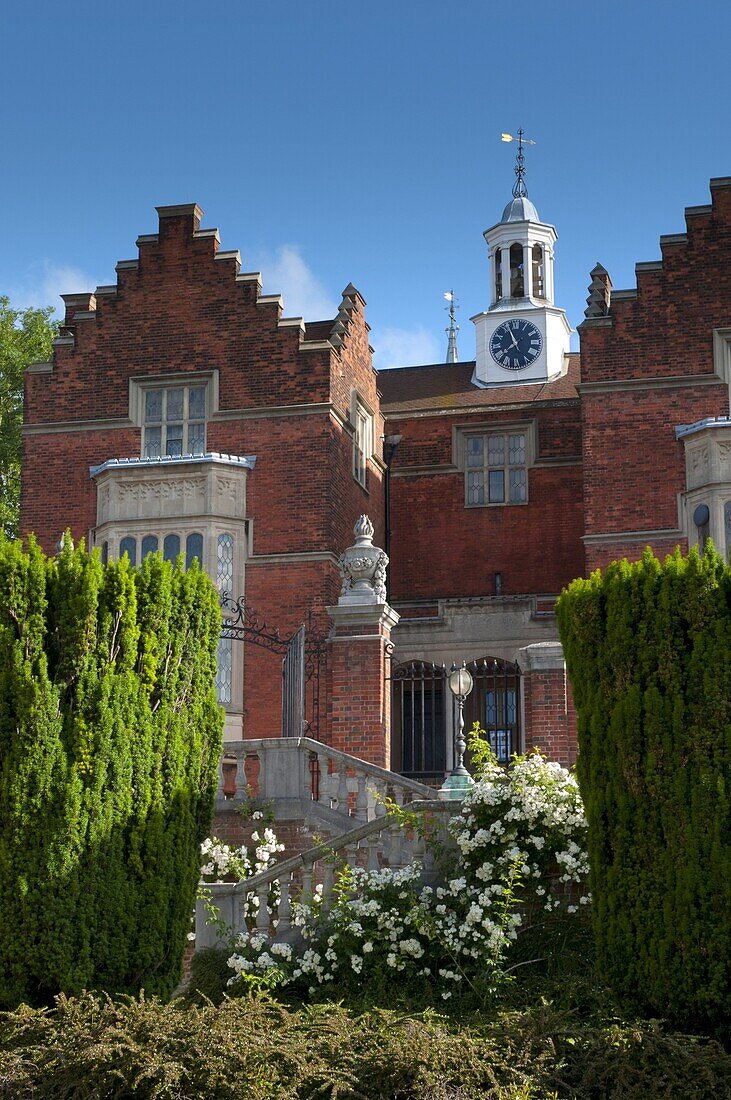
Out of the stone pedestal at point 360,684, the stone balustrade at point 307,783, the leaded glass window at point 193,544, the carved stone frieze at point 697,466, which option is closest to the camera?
the stone balustrade at point 307,783

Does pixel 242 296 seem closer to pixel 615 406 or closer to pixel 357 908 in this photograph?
pixel 615 406

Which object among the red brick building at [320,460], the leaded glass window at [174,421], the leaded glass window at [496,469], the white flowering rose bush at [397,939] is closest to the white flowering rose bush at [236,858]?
the white flowering rose bush at [397,939]

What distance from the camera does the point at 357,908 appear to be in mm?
14820

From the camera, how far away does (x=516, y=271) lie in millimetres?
36000

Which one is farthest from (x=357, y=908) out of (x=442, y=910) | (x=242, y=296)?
(x=242, y=296)

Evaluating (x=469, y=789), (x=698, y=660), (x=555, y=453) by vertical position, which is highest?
(x=555, y=453)

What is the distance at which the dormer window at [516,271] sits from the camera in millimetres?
35781

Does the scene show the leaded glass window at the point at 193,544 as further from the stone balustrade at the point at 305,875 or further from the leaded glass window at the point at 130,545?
the stone balustrade at the point at 305,875

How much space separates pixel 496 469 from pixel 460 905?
14.8 m

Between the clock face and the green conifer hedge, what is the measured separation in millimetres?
19404

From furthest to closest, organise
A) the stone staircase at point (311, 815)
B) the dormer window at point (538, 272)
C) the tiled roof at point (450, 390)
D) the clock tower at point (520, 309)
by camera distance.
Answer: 1. the dormer window at point (538, 272)
2. the clock tower at point (520, 309)
3. the tiled roof at point (450, 390)
4. the stone staircase at point (311, 815)

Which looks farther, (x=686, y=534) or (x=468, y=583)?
(x=468, y=583)

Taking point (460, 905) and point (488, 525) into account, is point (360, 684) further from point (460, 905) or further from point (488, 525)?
point (488, 525)

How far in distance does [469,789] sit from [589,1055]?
4.89 meters
